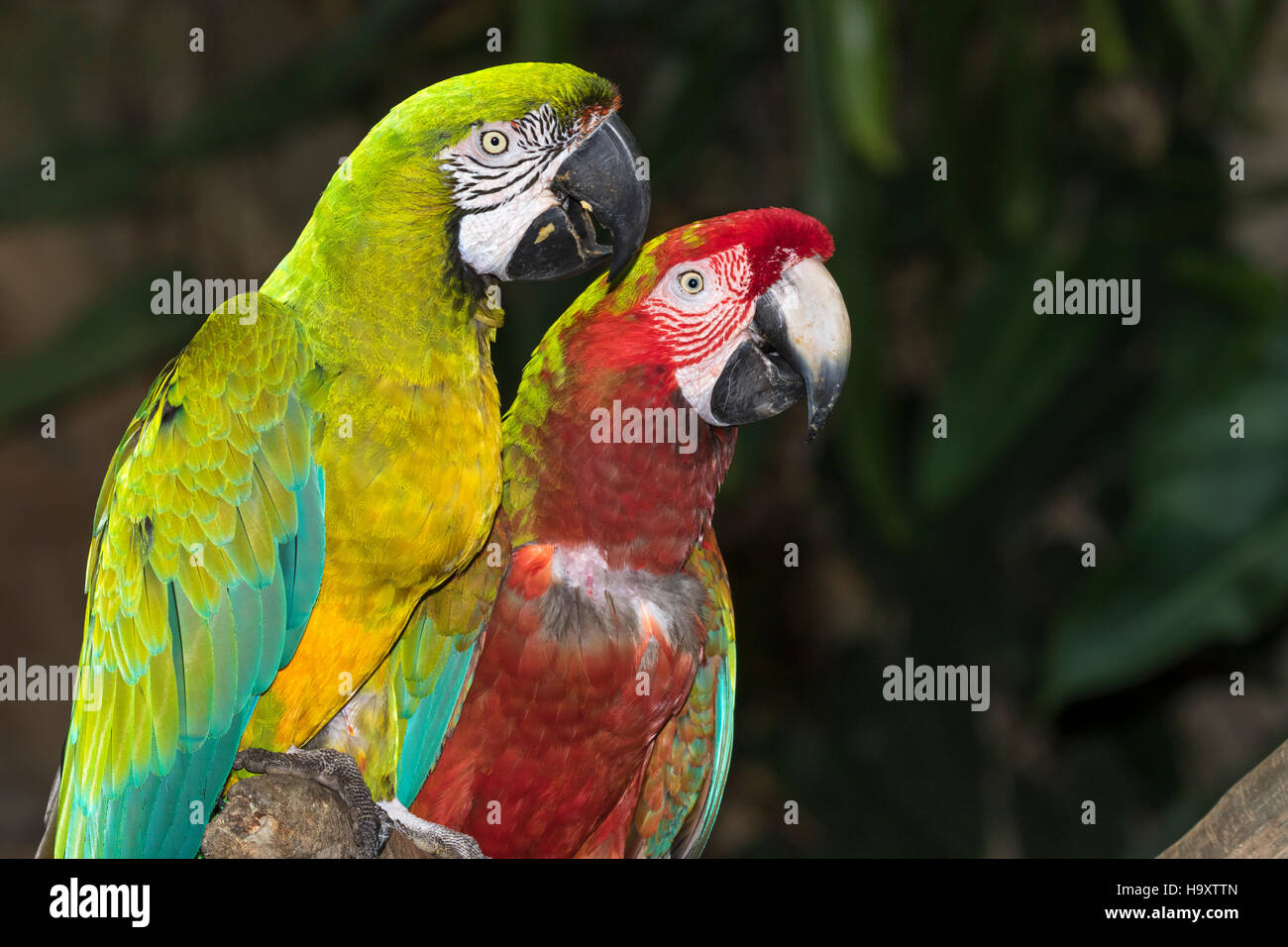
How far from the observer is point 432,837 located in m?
1.19

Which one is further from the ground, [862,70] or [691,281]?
[862,70]

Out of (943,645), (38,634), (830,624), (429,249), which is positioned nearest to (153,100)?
(38,634)

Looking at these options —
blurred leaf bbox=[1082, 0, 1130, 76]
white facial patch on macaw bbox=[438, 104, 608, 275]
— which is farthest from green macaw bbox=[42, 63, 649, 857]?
blurred leaf bbox=[1082, 0, 1130, 76]

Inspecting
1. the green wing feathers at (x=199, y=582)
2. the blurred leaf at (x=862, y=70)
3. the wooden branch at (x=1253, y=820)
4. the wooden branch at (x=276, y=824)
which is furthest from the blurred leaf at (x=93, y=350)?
the wooden branch at (x=1253, y=820)

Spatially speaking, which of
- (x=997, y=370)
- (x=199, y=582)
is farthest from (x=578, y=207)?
(x=997, y=370)

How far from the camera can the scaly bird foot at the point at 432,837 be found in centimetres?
118

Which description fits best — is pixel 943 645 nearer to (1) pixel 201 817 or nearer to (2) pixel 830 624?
(2) pixel 830 624

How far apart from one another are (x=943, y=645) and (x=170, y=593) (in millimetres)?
2132

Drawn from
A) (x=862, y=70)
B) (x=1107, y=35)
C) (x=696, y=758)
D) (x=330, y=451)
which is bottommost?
(x=696, y=758)

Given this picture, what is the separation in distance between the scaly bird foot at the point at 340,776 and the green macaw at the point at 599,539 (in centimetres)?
8

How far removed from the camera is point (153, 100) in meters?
3.62

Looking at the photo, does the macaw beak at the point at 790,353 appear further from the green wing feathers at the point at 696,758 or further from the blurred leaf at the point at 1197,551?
the blurred leaf at the point at 1197,551

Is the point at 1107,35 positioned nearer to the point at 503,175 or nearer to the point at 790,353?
the point at 790,353

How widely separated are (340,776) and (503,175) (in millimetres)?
568
